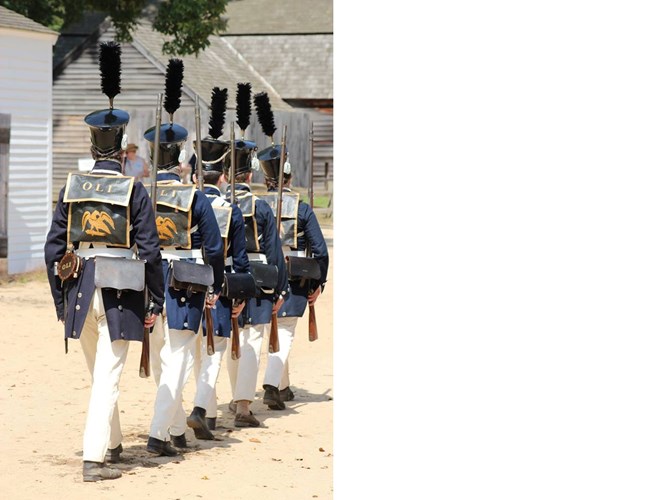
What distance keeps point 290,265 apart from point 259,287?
3.00 ft

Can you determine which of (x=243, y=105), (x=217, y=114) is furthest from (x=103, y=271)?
(x=243, y=105)

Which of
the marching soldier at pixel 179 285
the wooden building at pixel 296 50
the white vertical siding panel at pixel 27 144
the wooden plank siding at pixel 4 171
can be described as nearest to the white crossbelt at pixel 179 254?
the marching soldier at pixel 179 285

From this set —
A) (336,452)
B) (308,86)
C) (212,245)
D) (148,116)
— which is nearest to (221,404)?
(212,245)

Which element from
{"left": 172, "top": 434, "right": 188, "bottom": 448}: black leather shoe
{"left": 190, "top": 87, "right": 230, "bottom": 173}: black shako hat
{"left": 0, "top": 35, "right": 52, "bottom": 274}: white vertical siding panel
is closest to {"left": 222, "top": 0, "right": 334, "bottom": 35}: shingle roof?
{"left": 0, "top": 35, "right": 52, "bottom": 274}: white vertical siding panel

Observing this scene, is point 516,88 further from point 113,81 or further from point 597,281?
point 113,81

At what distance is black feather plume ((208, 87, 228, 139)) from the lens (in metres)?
9.55

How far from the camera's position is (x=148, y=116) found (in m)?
30.8

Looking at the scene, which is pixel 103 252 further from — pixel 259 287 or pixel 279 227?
pixel 279 227

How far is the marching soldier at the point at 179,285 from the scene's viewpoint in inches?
314

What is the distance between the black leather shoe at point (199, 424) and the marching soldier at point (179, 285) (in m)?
0.35

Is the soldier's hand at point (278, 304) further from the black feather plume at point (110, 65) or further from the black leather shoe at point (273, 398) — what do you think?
the black feather plume at point (110, 65)

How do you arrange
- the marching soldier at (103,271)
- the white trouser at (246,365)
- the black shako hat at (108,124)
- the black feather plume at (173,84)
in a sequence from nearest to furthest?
the marching soldier at (103,271), the black shako hat at (108,124), the black feather plume at (173,84), the white trouser at (246,365)

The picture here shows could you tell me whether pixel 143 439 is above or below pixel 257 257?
below

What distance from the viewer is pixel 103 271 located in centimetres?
738
